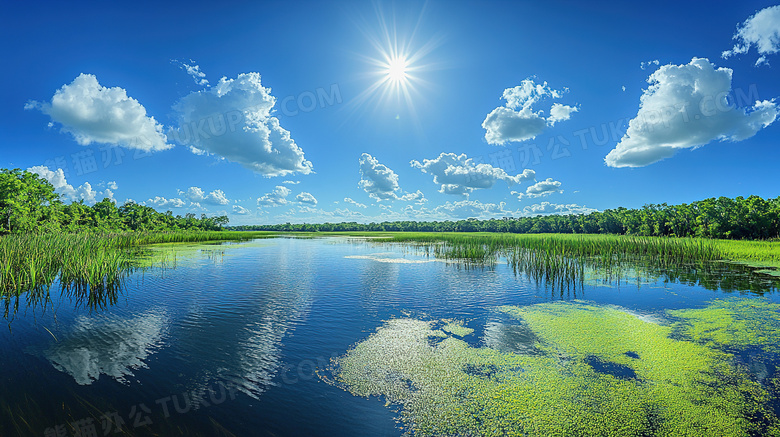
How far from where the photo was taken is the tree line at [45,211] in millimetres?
23172

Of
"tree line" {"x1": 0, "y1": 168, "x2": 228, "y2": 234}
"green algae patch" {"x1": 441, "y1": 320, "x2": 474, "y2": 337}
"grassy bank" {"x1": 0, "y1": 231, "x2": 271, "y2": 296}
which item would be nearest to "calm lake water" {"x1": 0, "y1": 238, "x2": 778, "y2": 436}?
"green algae patch" {"x1": 441, "y1": 320, "x2": 474, "y2": 337}

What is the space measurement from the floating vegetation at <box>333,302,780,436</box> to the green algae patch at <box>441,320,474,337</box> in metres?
0.34

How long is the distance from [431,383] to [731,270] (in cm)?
2164

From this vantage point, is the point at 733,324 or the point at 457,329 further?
the point at 733,324

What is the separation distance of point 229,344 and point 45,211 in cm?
3597

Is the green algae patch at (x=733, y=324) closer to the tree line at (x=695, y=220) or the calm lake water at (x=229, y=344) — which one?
the calm lake water at (x=229, y=344)

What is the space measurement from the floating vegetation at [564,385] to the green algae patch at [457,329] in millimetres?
345

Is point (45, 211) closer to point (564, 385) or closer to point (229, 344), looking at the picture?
point (229, 344)

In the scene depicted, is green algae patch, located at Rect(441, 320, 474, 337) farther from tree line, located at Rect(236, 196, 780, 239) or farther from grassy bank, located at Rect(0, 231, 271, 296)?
tree line, located at Rect(236, 196, 780, 239)

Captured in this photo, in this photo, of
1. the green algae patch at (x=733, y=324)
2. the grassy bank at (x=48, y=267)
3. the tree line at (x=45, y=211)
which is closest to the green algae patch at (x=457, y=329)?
the green algae patch at (x=733, y=324)

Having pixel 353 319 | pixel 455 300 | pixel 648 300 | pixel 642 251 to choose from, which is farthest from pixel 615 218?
pixel 353 319

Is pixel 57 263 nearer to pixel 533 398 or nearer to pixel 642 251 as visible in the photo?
pixel 533 398

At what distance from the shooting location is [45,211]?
28109mm

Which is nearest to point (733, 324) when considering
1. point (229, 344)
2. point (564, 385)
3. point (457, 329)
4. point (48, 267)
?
point (564, 385)
